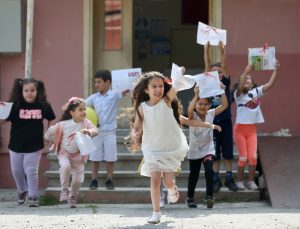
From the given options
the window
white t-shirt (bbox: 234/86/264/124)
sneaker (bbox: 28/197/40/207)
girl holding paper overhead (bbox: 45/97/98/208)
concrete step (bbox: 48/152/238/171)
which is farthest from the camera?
the window

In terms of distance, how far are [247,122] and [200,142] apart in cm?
110

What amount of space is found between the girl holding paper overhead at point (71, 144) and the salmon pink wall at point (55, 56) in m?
2.13

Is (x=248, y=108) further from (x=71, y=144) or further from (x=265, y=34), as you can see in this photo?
(x=71, y=144)

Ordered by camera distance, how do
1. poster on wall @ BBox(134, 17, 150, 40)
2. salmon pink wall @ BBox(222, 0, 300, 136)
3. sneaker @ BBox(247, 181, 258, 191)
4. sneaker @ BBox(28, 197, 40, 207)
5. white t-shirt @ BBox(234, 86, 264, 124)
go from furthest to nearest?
1. poster on wall @ BBox(134, 17, 150, 40)
2. salmon pink wall @ BBox(222, 0, 300, 136)
3. white t-shirt @ BBox(234, 86, 264, 124)
4. sneaker @ BBox(247, 181, 258, 191)
5. sneaker @ BBox(28, 197, 40, 207)

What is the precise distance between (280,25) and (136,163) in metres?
3.06

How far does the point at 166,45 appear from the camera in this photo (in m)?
13.6

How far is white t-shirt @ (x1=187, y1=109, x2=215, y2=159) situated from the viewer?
8531mm

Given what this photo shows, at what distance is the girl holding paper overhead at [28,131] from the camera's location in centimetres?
884

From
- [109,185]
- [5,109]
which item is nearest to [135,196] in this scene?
[109,185]

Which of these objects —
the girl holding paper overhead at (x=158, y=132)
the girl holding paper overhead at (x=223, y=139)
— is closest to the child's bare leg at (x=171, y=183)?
the girl holding paper overhead at (x=158, y=132)

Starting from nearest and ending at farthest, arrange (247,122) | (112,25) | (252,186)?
(252,186) → (247,122) → (112,25)

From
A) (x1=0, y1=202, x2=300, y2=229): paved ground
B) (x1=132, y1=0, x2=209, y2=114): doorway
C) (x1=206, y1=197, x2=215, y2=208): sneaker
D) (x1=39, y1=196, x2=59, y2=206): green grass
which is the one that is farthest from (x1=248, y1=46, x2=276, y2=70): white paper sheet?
(x1=132, y1=0, x2=209, y2=114): doorway

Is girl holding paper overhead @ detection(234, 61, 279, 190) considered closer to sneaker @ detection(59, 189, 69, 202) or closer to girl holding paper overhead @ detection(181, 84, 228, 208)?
girl holding paper overhead @ detection(181, 84, 228, 208)

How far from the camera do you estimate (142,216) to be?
26.0 feet
